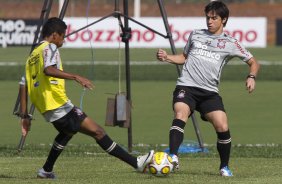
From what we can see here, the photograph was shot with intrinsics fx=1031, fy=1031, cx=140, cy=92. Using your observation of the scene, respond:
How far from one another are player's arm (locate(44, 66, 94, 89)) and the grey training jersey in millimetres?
1532

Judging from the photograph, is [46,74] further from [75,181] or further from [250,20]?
[250,20]

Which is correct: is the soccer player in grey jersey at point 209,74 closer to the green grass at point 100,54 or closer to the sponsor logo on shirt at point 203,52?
the sponsor logo on shirt at point 203,52

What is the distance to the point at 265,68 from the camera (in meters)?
32.6

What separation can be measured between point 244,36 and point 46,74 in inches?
1337

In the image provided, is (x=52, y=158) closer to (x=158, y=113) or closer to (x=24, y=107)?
(x=24, y=107)

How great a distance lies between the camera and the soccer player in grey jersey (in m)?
11.5

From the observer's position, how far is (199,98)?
11633 millimetres

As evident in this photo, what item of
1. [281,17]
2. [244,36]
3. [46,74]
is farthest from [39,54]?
[281,17]

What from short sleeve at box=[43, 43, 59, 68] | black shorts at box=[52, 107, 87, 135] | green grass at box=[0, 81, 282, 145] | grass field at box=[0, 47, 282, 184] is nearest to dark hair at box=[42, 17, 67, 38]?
short sleeve at box=[43, 43, 59, 68]

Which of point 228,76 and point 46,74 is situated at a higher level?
point 46,74

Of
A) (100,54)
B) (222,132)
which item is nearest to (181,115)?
(222,132)

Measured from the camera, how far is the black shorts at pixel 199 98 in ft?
37.9

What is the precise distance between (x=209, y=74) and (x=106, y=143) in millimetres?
1398

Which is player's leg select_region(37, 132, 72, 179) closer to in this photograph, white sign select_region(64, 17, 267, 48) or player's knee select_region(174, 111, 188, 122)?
player's knee select_region(174, 111, 188, 122)
